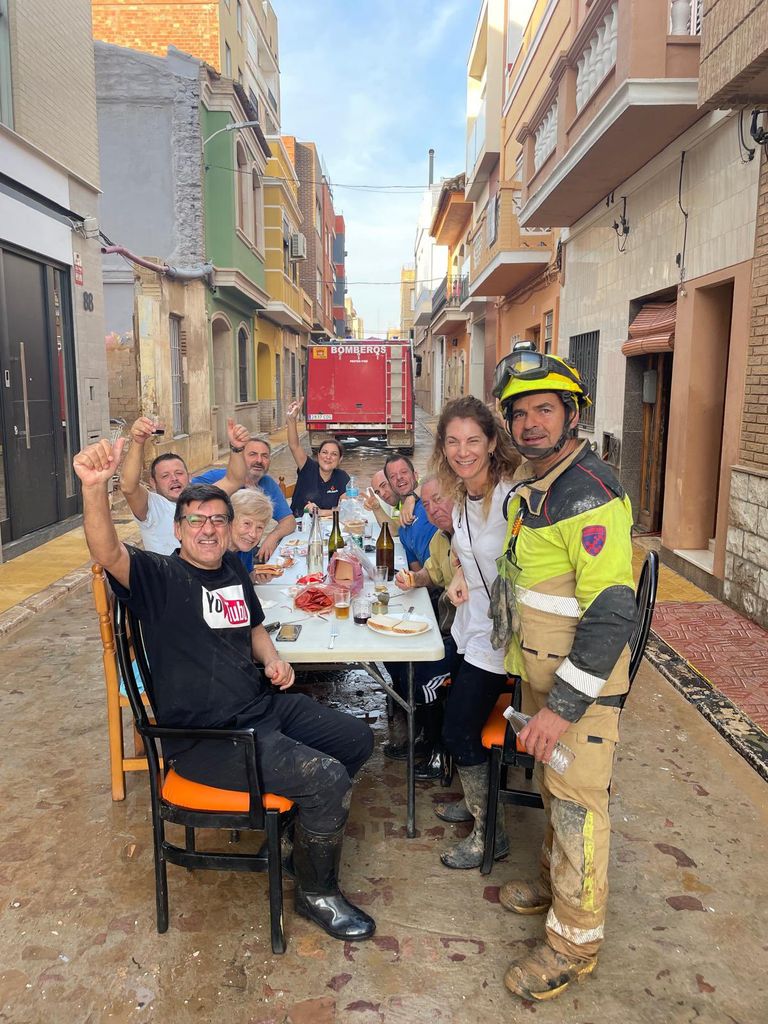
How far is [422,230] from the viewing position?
55250 millimetres

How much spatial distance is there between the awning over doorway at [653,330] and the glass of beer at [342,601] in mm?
5457

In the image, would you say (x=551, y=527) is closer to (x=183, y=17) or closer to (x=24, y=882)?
(x=24, y=882)

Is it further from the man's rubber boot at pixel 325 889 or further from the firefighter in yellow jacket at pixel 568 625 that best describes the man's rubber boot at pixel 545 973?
the man's rubber boot at pixel 325 889

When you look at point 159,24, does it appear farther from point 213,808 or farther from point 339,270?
point 339,270

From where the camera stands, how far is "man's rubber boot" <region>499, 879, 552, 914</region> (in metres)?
2.57

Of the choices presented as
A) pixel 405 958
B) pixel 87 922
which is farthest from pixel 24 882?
pixel 405 958

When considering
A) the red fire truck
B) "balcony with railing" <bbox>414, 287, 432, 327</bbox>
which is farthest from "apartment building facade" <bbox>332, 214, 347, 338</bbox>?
the red fire truck

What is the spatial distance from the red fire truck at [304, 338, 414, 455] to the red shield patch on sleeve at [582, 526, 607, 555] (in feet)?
54.4

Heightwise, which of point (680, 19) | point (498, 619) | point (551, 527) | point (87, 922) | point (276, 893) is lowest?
point (87, 922)

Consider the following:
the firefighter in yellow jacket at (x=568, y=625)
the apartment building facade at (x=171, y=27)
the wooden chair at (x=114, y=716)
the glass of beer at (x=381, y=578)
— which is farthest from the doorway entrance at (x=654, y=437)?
the apartment building facade at (x=171, y=27)

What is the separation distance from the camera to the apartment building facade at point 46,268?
25.2 ft

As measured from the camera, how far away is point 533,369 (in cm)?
227

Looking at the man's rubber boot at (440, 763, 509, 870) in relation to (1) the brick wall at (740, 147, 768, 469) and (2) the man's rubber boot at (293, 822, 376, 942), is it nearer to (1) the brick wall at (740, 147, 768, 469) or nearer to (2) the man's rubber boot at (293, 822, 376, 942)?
Result: (2) the man's rubber boot at (293, 822, 376, 942)

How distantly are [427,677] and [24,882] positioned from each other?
1.82 m
